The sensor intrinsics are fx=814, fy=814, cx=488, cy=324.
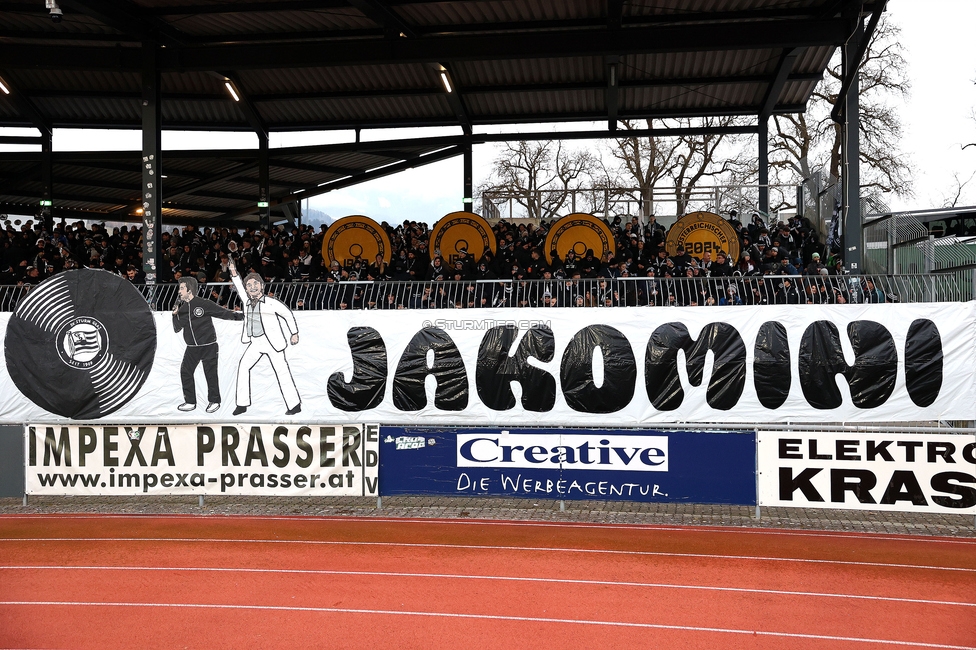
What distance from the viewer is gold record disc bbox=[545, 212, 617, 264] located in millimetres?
19703

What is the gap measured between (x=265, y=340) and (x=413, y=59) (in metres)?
9.18

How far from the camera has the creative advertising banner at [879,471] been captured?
417 inches

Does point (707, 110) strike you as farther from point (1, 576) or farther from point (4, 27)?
point (1, 576)

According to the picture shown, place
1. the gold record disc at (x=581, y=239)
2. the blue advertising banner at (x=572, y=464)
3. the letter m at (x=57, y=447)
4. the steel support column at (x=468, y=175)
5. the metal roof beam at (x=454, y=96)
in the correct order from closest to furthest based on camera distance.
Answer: the blue advertising banner at (x=572, y=464) < the letter m at (x=57, y=447) < the gold record disc at (x=581, y=239) < the metal roof beam at (x=454, y=96) < the steel support column at (x=468, y=175)

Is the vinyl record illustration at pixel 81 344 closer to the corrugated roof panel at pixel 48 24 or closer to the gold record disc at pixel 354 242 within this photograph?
the gold record disc at pixel 354 242

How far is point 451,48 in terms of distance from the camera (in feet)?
63.9

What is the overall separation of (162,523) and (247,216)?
3453cm

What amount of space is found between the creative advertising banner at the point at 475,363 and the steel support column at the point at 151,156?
6203 millimetres

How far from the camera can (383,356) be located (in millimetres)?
13633

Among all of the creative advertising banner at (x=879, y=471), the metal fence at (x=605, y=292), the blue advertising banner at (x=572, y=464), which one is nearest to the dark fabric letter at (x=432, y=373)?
the metal fence at (x=605, y=292)

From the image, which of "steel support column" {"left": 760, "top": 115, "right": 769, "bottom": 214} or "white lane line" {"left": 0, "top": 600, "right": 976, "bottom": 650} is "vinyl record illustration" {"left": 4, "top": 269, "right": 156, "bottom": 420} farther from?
"steel support column" {"left": 760, "top": 115, "right": 769, "bottom": 214}

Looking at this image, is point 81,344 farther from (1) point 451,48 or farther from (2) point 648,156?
(2) point 648,156

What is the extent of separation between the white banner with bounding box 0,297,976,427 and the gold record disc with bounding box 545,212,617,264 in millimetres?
6827

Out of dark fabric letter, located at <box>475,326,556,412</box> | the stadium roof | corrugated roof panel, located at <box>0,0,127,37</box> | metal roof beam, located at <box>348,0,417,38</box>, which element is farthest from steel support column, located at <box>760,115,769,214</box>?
corrugated roof panel, located at <box>0,0,127,37</box>
